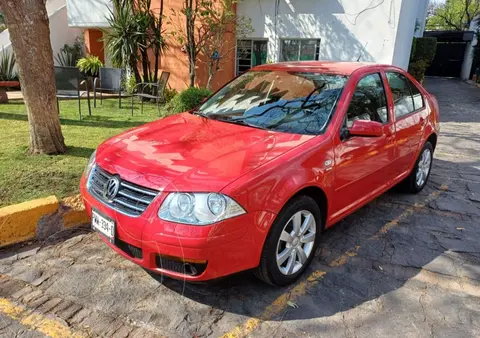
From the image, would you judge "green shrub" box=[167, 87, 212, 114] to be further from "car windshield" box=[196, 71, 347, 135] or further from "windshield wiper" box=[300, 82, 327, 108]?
"windshield wiper" box=[300, 82, 327, 108]

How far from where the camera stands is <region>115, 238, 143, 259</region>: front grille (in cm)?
248

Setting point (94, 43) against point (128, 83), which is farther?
point (94, 43)

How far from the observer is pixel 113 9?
39.9 ft

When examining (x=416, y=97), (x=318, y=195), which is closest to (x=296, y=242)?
(x=318, y=195)

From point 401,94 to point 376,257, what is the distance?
74.7 inches

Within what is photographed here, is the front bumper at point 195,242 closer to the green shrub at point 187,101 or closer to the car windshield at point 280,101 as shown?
the car windshield at point 280,101

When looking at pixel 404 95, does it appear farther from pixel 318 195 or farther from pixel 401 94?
pixel 318 195

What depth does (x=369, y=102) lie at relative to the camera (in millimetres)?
3609

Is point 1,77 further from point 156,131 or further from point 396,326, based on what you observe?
point 396,326

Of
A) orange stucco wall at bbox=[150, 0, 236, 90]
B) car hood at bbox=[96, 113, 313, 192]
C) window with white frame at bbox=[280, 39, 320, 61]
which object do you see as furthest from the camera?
orange stucco wall at bbox=[150, 0, 236, 90]

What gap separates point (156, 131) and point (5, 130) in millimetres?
4360

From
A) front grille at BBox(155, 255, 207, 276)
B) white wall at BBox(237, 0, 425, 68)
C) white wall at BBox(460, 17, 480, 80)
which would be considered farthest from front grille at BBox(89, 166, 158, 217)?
white wall at BBox(460, 17, 480, 80)

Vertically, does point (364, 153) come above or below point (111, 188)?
above

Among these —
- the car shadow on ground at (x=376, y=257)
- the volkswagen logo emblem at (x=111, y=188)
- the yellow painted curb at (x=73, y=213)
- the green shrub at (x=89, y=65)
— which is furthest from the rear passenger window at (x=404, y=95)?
the green shrub at (x=89, y=65)
